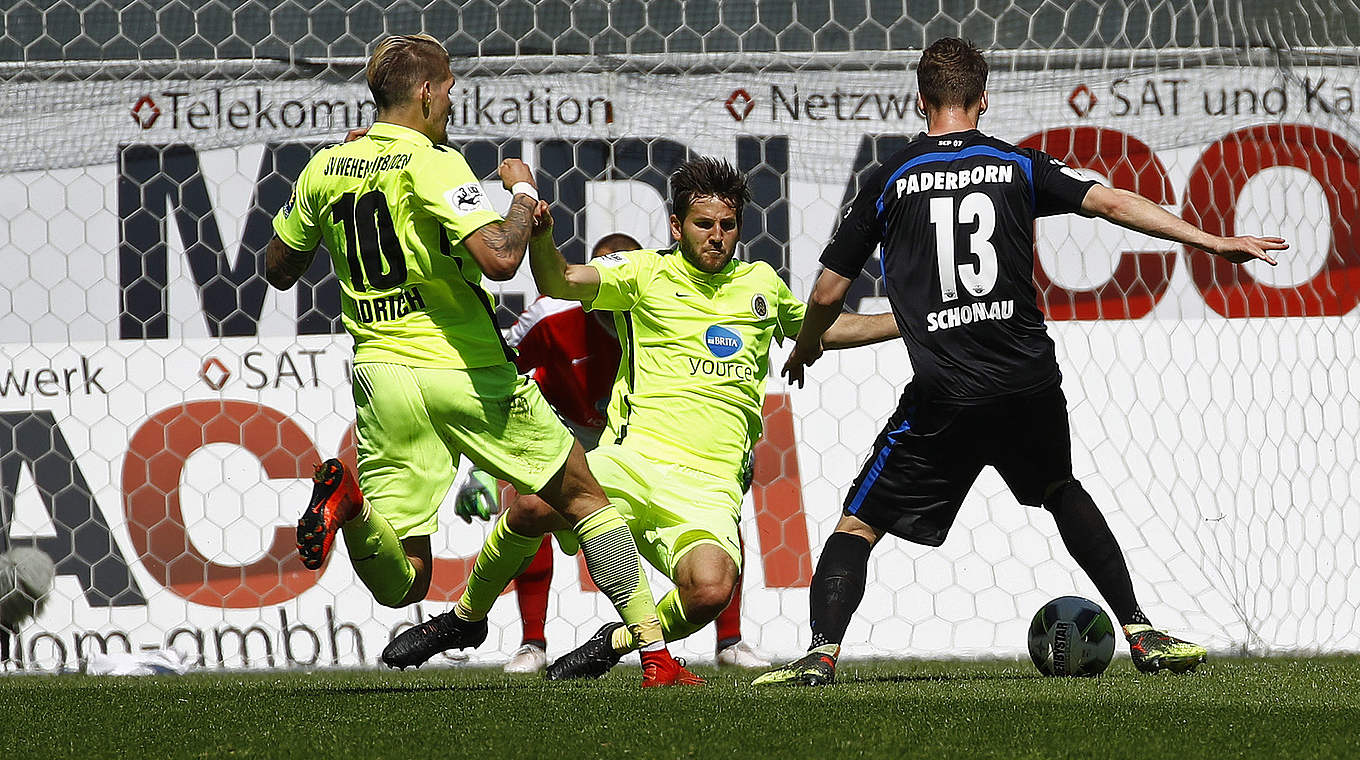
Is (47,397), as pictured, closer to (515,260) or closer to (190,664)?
(190,664)

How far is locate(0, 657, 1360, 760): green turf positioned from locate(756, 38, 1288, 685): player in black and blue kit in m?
0.27

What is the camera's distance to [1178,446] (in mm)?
4988

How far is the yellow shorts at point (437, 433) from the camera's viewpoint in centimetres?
331

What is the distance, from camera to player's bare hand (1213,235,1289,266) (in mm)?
3176

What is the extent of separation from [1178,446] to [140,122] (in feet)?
12.7

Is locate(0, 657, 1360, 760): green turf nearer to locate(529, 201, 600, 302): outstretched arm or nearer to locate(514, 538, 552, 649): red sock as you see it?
locate(514, 538, 552, 649): red sock

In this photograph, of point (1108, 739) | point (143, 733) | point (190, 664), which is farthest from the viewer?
point (190, 664)

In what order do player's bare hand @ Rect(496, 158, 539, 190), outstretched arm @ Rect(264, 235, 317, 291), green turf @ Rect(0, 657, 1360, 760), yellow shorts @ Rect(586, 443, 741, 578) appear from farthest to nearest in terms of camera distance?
yellow shorts @ Rect(586, 443, 741, 578) → outstretched arm @ Rect(264, 235, 317, 291) → player's bare hand @ Rect(496, 158, 539, 190) → green turf @ Rect(0, 657, 1360, 760)

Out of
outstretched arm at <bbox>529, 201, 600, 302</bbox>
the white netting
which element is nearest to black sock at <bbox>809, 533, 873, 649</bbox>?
outstretched arm at <bbox>529, 201, 600, 302</bbox>

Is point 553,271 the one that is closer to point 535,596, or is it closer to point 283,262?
point 283,262

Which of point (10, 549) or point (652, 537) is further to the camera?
point (10, 549)

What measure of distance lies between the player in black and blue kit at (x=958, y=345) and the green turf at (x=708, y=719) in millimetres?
271

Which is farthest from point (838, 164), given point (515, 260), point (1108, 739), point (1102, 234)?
point (1108, 739)

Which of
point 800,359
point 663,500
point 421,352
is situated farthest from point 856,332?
point 421,352
